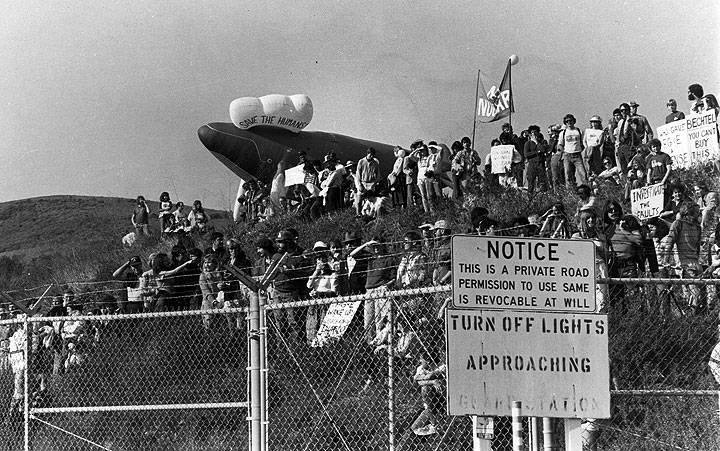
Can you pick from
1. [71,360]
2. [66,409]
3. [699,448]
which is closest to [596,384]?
[699,448]

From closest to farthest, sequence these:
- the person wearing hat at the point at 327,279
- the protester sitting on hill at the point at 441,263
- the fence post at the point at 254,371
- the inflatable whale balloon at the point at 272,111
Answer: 1. the fence post at the point at 254,371
2. the protester sitting on hill at the point at 441,263
3. the person wearing hat at the point at 327,279
4. the inflatable whale balloon at the point at 272,111

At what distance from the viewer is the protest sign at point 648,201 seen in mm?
14719

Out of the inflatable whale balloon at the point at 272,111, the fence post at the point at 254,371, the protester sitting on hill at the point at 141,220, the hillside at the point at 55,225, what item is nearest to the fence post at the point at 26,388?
the fence post at the point at 254,371

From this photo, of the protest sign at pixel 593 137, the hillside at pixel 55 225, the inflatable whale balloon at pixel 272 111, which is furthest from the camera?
the hillside at pixel 55 225

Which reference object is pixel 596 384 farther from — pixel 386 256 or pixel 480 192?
pixel 480 192

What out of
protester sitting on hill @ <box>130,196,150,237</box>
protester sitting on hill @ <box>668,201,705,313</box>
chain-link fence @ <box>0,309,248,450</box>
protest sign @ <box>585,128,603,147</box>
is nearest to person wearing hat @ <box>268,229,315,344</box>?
chain-link fence @ <box>0,309,248,450</box>

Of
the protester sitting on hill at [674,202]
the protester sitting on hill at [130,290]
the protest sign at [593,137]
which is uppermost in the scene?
the protest sign at [593,137]

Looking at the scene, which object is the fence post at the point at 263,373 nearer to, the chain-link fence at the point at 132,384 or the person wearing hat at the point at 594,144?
the chain-link fence at the point at 132,384

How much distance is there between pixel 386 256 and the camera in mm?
13461

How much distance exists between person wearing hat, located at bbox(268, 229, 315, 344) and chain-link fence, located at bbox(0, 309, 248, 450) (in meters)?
0.50

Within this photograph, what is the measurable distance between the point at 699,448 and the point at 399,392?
94.0 inches

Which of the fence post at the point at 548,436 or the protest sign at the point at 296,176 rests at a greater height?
the protest sign at the point at 296,176

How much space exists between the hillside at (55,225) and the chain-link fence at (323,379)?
2519 centimetres

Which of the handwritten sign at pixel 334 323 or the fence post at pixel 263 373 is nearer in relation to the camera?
the fence post at pixel 263 373
